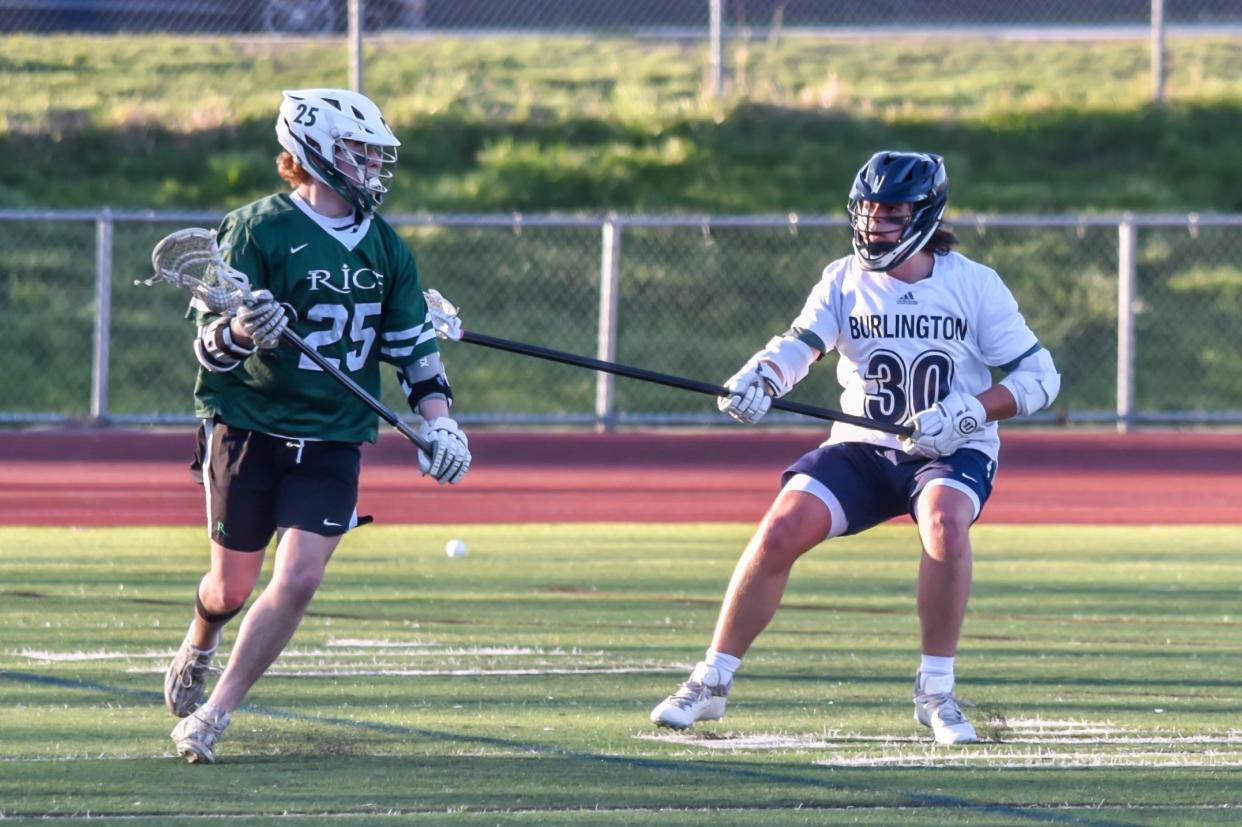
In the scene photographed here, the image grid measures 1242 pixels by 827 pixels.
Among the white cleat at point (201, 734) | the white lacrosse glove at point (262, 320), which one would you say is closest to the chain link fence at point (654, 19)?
the white lacrosse glove at point (262, 320)

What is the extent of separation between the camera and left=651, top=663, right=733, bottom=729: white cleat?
19.8 ft

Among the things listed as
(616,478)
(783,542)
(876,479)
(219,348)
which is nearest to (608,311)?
(616,478)

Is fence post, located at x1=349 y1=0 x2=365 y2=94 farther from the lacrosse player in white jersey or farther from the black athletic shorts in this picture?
the black athletic shorts

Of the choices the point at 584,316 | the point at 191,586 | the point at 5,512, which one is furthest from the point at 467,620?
the point at 584,316

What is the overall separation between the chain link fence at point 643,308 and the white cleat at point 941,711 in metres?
Answer: 10.5

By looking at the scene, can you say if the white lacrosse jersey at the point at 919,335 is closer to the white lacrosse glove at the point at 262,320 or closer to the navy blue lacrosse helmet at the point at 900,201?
the navy blue lacrosse helmet at the point at 900,201

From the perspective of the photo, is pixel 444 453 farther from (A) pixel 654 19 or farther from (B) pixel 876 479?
(A) pixel 654 19

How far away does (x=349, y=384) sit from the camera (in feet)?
18.3

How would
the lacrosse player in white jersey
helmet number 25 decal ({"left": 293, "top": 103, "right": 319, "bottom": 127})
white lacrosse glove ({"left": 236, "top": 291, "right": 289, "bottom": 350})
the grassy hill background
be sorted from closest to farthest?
white lacrosse glove ({"left": 236, "top": 291, "right": 289, "bottom": 350}), helmet number 25 decal ({"left": 293, "top": 103, "right": 319, "bottom": 127}), the lacrosse player in white jersey, the grassy hill background

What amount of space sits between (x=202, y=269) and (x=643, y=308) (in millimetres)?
12611

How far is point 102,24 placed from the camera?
73.1ft

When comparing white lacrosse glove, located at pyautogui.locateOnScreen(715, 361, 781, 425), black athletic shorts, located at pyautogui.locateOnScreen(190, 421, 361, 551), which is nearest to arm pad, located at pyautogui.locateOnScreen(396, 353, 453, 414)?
black athletic shorts, located at pyautogui.locateOnScreen(190, 421, 361, 551)

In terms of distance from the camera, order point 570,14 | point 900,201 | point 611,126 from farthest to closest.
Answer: point 570,14 → point 611,126 → point 900,201

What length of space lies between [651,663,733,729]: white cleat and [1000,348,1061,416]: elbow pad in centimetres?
120
